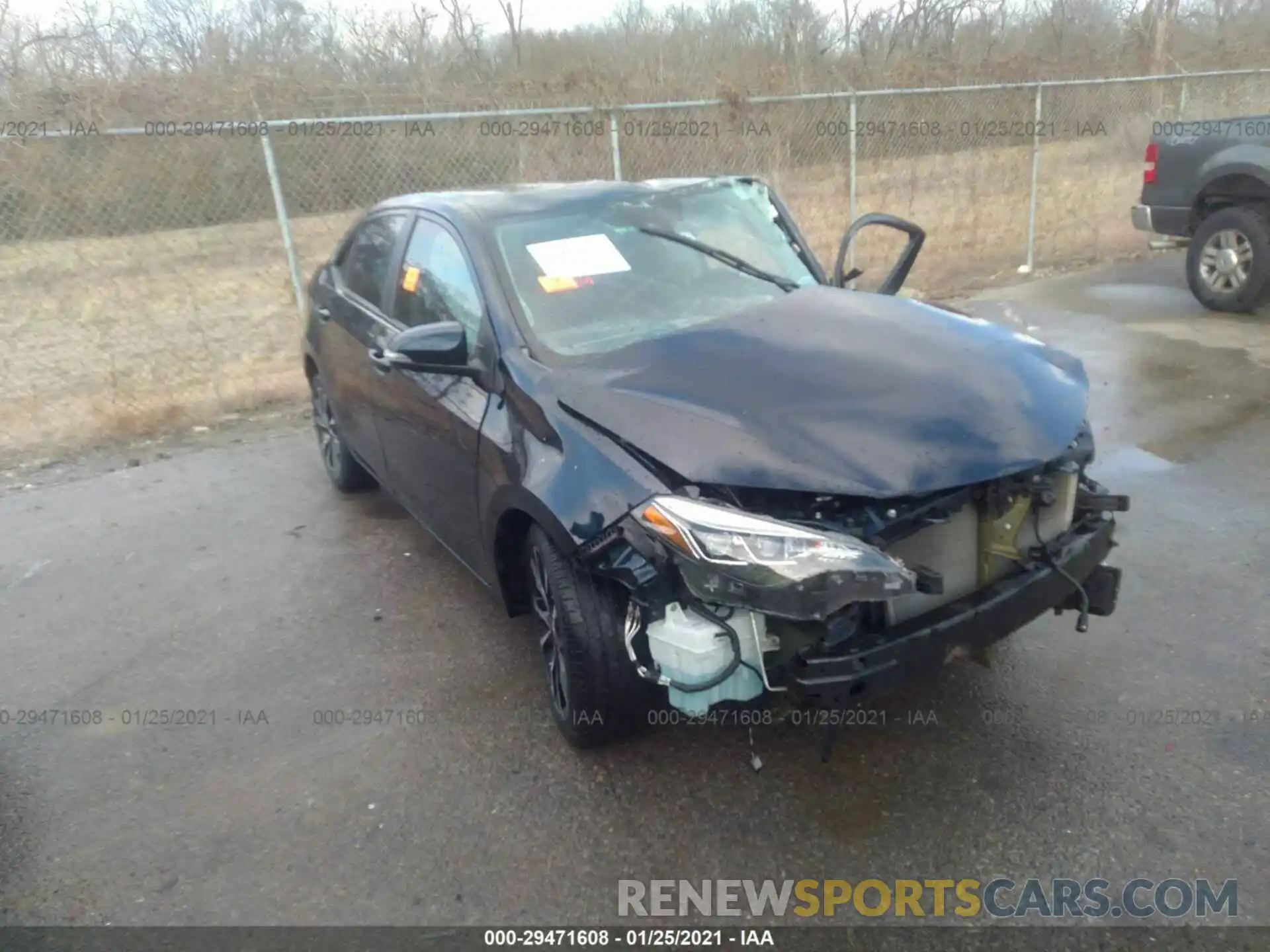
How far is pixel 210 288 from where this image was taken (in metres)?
9.15

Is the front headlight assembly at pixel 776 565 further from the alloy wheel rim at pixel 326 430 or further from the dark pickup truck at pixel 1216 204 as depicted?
the dark pickup truck at pixel 1216 204

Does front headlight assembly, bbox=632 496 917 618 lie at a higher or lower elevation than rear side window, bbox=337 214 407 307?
lower

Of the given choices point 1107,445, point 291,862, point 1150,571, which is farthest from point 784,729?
point 1107,445

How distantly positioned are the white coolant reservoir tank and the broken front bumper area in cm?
12

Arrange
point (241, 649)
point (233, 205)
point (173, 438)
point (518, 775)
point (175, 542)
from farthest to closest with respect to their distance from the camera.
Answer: point (233, 205)
point (173, 438)
point (175, 542)
point (241, 649)
point (518, 775)

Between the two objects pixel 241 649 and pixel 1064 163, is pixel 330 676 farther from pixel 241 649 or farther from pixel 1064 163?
pixel 1064 163

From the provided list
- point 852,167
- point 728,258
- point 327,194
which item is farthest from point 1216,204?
point 327,194

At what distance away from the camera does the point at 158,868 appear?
9.21 feet

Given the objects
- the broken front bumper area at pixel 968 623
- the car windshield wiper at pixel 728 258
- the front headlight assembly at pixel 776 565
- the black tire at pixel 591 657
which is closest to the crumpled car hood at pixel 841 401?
the front headlight assembly at pixel 776 565

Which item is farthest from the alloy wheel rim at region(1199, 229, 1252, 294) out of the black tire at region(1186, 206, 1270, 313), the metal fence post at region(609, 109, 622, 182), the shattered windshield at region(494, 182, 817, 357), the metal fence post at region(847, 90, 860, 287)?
the shattered windshield at region(494, 182, 817, 357)

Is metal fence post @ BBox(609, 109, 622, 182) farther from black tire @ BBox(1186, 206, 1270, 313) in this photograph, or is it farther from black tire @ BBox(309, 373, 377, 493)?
black tire @ BBox(1186, 206, 1270, 313)

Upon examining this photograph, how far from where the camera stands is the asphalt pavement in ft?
8.71

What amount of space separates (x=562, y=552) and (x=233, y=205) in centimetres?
803

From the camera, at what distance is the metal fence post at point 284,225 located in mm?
7422
